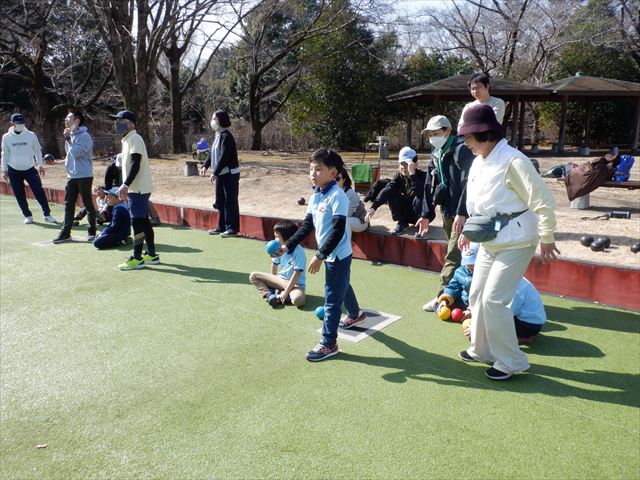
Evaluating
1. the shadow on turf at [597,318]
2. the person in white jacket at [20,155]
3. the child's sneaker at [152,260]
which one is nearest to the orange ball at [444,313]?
the shadow on turf at [597,318]

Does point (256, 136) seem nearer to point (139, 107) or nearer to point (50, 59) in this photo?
point (139, 107)

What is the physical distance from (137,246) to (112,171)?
2.08 meters

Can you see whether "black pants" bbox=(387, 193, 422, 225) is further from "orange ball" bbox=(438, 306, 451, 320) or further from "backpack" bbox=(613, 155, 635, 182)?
"backpack" bbox=(613, 155, 635, 182)

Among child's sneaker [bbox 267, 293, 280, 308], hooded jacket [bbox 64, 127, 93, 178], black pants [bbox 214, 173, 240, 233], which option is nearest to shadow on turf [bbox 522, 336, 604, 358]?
child's sneaker [bbox 267, 293, 280, 308]

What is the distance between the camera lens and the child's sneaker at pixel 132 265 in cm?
588

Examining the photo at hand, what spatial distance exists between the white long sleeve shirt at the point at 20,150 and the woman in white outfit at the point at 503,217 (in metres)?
7.93

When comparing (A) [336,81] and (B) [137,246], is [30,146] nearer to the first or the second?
(B) [137,246]

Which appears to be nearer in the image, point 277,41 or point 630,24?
point 630,24

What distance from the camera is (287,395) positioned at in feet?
9.99

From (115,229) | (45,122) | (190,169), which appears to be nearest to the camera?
(115,229)

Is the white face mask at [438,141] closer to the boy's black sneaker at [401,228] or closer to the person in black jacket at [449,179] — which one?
the person in black jacket at [449,179]

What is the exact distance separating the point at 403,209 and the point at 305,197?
12.2ft

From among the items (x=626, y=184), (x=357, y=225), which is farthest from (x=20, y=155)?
(x=626, y=184)

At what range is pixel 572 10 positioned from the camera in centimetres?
2750
